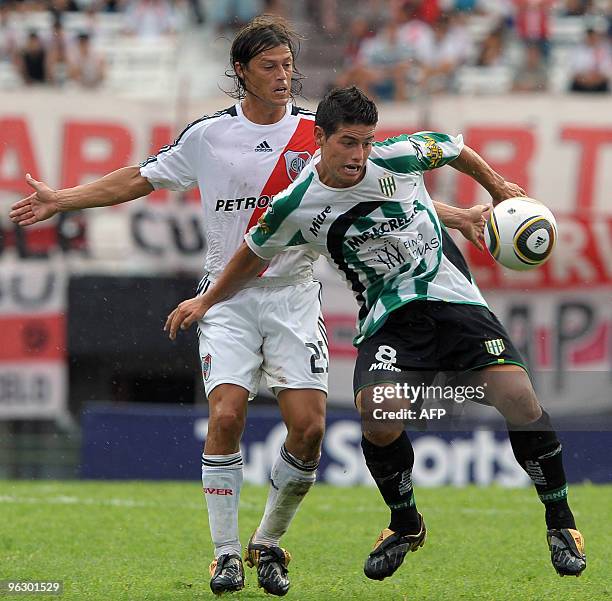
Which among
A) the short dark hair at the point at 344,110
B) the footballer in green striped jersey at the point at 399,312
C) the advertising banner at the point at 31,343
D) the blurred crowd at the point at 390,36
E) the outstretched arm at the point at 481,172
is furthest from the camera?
the blurred crowd at the point at 390,36

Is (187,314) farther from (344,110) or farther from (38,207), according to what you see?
(344,110)

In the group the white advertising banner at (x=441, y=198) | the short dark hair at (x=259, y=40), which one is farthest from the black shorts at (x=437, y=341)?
the white advertising banner at (x=441, y=198)

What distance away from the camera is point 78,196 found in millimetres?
6496

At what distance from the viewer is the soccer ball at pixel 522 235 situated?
596 cm

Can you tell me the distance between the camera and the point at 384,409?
5.98 m

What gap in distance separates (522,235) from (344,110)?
0.98 m

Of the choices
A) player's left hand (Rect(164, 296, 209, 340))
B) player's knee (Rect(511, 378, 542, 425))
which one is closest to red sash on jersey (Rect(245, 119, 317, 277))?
player's left hand (Rect(164, 296, 209, 340))

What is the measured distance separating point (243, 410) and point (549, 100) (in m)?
8.30

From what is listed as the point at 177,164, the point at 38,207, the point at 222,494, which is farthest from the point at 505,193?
the point at 38,207

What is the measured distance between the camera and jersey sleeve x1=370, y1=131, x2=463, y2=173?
6004 millimetres

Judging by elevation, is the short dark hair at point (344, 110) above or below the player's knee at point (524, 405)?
above

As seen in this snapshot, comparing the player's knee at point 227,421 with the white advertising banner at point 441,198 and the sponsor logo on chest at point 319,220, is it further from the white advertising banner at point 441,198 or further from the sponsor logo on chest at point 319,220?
the white advertising banner at point 441,198

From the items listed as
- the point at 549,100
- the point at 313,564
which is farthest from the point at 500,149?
the point at 313,564

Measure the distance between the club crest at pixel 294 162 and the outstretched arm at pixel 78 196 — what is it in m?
0.69
